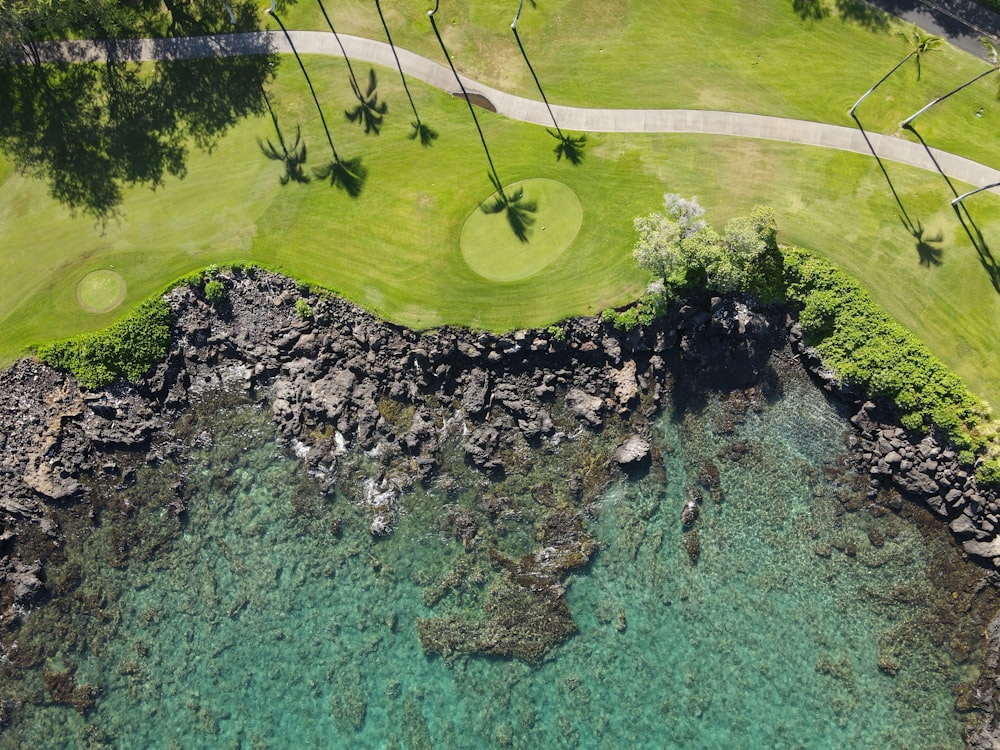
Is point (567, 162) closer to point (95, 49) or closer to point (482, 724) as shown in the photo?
point (95, 49)

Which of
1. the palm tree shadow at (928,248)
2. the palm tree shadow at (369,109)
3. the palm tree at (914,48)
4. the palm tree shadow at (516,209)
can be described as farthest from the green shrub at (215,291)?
the palm tree shadow at (928,248)

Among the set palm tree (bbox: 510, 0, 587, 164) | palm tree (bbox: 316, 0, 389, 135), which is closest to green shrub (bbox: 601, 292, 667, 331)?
palm tree (bbox: 510, 0, 587, 164)

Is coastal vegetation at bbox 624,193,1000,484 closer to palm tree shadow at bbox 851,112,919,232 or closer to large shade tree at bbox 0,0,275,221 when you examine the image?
palm tree shadow at bbox 851,112,919,232

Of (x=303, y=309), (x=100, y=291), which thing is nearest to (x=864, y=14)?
(x=303, y=309)

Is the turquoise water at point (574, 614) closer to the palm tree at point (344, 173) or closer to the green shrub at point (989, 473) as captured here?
the green shrub at point (989, 473)

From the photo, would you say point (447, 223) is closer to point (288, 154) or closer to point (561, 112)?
A: point (561, 112)

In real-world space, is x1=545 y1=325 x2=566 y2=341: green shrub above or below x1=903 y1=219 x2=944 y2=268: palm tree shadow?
below

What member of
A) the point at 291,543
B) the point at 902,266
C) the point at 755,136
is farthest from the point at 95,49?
the point at 902,266
